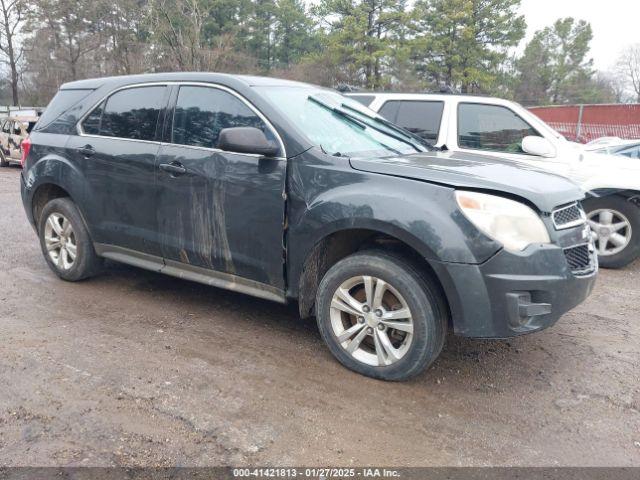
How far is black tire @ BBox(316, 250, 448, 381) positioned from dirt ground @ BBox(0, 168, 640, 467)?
12 cm

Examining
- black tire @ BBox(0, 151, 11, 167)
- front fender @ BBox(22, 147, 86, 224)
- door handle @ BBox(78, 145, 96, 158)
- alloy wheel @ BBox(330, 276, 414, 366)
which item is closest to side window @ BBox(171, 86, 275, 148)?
door handle @ BBox(78, 145, 96, 158)

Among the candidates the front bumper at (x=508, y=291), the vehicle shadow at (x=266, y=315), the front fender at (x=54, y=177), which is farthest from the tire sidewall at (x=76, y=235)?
the front bumper at (x=508, y=291)

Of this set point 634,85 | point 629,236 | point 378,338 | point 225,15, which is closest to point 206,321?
point 378,338

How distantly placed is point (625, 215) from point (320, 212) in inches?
168

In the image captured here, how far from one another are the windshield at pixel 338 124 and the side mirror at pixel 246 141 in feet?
0.93

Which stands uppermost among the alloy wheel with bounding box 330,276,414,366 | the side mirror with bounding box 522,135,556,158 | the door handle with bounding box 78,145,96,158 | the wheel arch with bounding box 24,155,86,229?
the side mirror with bounding box 522,135,556,158

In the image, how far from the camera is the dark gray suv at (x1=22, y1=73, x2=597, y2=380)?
2936 mm

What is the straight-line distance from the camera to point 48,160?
4.79 meters

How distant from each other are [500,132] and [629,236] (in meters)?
1.83

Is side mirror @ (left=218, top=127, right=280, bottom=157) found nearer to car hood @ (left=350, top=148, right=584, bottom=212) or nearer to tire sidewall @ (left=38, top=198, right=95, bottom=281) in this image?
car hood @ (left=350, top=148, right=584, bottom=212)

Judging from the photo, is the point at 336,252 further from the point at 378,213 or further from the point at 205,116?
the point at 205,116

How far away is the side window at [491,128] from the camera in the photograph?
19.9ft

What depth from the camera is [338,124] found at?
3932mm

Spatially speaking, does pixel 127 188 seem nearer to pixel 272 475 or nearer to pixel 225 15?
pixel 272 475
